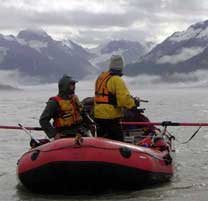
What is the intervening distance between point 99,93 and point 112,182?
147 centimetres

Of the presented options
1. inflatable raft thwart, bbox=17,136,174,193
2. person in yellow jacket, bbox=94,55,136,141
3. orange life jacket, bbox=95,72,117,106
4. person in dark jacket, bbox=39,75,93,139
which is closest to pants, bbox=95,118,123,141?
person in yellow jacket, bbox=94,55,136,141

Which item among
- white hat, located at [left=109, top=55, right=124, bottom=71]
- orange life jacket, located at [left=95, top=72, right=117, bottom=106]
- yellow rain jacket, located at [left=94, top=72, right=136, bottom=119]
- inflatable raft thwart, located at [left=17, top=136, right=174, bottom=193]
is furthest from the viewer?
white hat, located at [left=109, top=55, right=124, bottom=71]

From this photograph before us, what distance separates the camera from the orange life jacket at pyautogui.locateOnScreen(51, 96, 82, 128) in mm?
8820

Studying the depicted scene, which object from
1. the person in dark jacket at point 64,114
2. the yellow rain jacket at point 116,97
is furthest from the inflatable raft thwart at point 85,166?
the yellow rain jacket at point 116,97

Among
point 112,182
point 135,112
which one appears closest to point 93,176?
point 112,182

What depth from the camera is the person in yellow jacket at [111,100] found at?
8.79m

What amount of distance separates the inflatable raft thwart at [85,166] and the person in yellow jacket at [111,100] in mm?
750

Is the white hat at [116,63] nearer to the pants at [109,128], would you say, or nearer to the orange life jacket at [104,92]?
the orange life jacket at [104,92]

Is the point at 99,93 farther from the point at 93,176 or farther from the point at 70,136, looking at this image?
the point at 93,176

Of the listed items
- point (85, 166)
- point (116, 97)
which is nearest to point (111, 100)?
point (116, 97)

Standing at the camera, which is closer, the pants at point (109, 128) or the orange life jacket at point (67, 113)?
the orange life jacket at point (67, 113)

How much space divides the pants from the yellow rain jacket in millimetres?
96

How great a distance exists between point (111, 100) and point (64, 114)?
2.51ft

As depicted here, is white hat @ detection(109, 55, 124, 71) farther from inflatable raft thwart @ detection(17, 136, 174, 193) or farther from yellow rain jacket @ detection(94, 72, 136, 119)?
inflatable raft thwart @ detection(17, 136, 174, 193)
